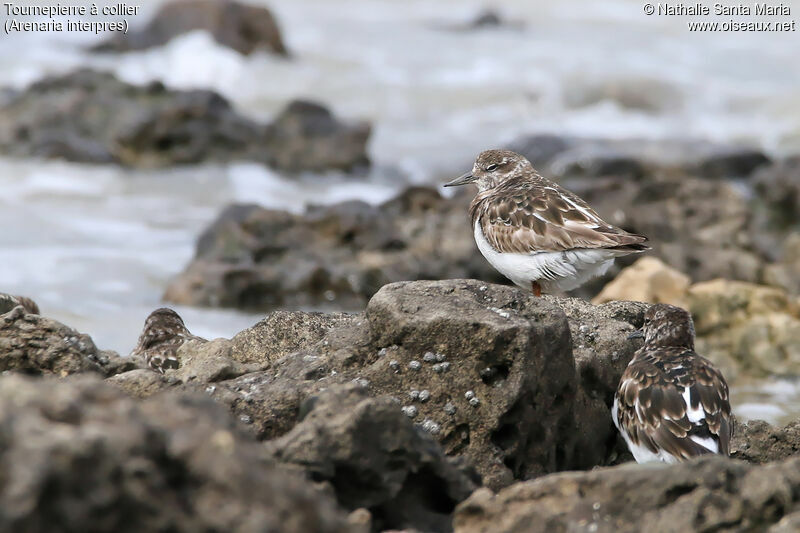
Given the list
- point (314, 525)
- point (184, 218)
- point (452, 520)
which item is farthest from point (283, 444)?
point (184, 218)

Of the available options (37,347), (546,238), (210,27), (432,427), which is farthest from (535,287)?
(210,27)

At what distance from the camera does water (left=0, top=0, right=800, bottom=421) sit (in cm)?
1146

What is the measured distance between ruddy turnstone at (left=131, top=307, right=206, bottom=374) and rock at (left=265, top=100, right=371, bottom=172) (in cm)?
937

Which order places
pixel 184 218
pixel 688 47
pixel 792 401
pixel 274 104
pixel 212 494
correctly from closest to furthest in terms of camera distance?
pixel 212 494 < pixel 792 401 < pixel 184 218 < pixel 274 104 < pixel 688 47

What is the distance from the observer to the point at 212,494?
240 centimetres

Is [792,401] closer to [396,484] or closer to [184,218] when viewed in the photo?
[396,484]

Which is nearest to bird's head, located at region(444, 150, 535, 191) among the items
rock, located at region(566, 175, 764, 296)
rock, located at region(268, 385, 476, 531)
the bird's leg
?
the bird's leg

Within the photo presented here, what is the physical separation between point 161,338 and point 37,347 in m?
1.54

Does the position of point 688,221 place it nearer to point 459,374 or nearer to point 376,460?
point 459,374

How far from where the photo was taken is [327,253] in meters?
10.6

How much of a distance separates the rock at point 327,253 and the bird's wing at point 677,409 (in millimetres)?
5346

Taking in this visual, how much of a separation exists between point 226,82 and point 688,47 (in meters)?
12.0

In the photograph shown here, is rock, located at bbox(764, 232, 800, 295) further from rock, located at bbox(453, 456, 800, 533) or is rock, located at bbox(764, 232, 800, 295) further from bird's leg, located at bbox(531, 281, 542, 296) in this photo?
rock, located at bbox(453, 456, 800, 533)

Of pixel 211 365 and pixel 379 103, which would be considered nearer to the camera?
pixel 211 365
